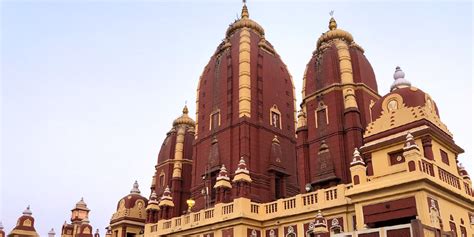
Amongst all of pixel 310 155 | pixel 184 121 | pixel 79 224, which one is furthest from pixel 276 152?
pixel 79 224

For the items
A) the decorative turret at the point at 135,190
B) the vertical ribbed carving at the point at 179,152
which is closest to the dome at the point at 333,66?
the vertical ribbed carving at the point at 179,152

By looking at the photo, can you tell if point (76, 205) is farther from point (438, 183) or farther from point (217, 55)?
point (438, 183)

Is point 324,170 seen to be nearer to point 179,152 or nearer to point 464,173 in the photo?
point 464,173

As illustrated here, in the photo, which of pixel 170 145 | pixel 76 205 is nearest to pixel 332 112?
pixel 170 145

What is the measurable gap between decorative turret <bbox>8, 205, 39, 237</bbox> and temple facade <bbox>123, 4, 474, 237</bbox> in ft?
50.8

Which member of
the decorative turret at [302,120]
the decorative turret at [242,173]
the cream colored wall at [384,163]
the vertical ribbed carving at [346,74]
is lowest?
the cream colored wall at [384,163]

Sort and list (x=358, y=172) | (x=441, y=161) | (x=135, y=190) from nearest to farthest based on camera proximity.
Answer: (x=358, y=172)
(x=441, y=161)
(x=135, y=190)

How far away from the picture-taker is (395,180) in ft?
65.1

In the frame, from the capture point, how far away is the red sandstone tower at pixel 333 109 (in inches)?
1073

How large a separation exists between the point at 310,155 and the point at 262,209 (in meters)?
4.61

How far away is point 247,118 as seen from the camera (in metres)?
31.8

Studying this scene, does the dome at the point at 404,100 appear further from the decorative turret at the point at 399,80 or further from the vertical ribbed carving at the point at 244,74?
the vertical ribbed carving at the point at 244,74

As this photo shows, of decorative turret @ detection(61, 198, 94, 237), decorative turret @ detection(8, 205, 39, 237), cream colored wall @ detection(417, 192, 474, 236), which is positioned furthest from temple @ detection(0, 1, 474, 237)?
decorative turret @ detection(8, 205, 39, 237)

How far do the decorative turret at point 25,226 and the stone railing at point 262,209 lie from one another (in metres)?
23.1
